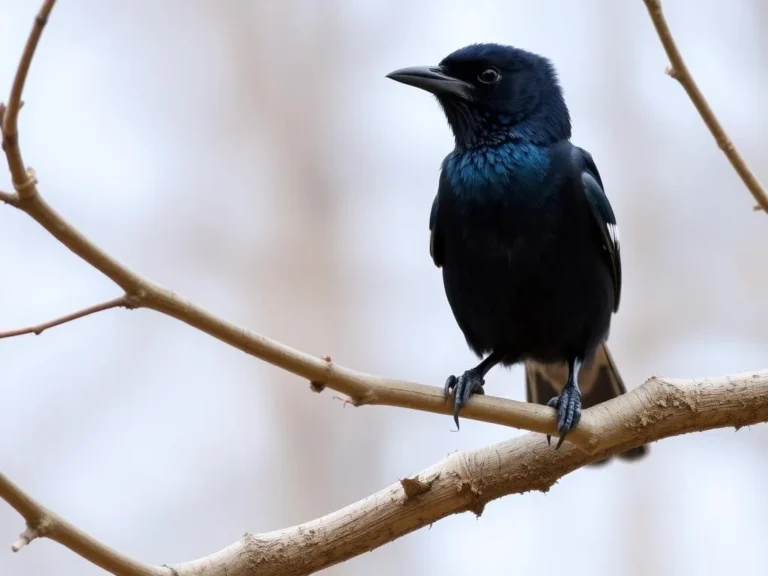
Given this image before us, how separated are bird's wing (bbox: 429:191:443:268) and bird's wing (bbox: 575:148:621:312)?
71cm

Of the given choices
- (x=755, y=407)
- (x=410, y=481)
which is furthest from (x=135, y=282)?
(x=755, y=407)

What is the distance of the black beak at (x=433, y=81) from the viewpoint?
4980mm

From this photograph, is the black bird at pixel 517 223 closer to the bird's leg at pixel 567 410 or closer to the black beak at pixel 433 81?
the black beak at pixel 433 81

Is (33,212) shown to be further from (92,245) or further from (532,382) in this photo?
(532,382)

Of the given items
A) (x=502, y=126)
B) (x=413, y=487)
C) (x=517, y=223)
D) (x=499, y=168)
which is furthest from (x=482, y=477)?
(x=502, y=126)

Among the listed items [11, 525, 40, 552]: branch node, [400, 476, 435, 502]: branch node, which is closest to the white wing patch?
[400, 476, 435, 502]: branch node

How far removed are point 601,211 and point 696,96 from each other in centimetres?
149

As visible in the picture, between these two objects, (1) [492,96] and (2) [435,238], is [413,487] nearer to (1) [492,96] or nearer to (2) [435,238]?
(2) [435,238]

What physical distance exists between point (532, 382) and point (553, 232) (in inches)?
48.4

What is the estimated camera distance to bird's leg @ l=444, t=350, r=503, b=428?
3.37 meters

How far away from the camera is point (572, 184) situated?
15.3 feet

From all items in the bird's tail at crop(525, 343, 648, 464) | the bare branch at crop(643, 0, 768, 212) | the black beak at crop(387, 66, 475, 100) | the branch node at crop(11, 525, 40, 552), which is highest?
the black beak at crop(387, 66, 475, 100)

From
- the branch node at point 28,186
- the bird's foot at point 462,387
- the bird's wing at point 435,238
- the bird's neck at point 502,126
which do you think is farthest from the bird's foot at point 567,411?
the branch node at point 28,186

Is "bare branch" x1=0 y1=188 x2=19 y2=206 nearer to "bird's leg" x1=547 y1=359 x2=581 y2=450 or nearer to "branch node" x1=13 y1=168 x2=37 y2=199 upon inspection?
"branch node" x1=13 y1=168 x2=37 y2=199
